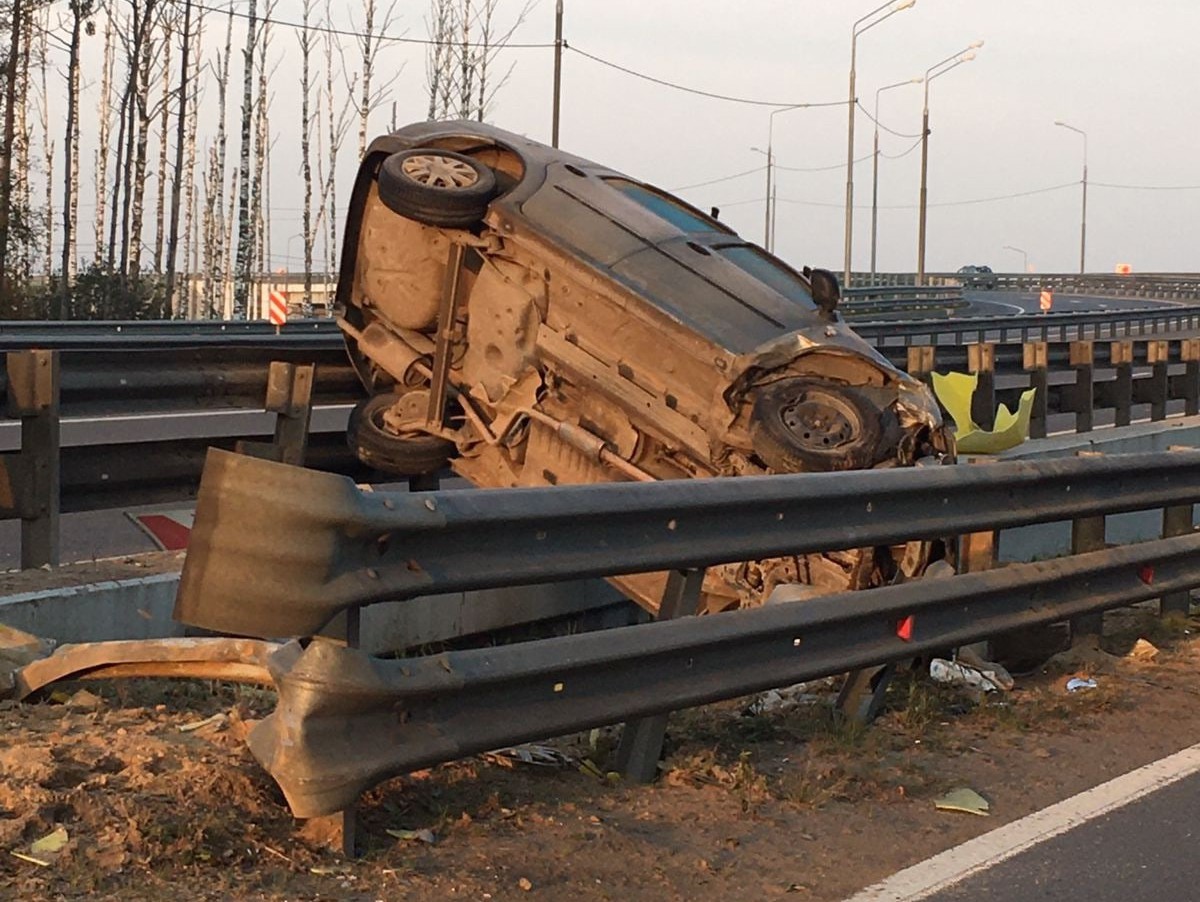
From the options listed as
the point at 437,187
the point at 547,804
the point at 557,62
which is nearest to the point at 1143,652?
the point at 547,804

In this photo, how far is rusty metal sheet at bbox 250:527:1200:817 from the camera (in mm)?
3885

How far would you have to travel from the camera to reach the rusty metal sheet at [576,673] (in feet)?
12.7

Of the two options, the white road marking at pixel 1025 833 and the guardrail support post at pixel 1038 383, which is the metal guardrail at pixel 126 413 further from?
the guardrail support post at pixel 1038 383

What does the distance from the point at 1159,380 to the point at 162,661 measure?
43.3ft

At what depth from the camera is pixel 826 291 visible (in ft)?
25.8

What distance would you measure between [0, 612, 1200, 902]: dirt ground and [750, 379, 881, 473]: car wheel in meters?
1.26

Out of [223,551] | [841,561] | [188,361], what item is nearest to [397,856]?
[223,551]

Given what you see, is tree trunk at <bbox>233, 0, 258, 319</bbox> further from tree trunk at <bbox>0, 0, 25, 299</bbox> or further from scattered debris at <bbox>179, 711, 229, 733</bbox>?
scattered debris at <bbox>179, 711, 229, 733</bbox>

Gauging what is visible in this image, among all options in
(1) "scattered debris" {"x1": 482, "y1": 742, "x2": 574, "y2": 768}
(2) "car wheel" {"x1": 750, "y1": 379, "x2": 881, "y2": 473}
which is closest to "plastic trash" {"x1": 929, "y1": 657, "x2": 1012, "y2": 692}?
(2) "car wheel" {"x1": 750, "y1": 379, "x2": 881, "y2": 473}

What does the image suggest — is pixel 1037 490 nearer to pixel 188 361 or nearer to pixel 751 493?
pixel 751 493

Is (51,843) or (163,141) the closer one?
(51,843)

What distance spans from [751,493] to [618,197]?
3756mm

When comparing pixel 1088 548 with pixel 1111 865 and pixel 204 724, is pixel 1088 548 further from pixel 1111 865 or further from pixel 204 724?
pixel 204 724

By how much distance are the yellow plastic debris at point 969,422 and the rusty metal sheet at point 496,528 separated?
135 inches
